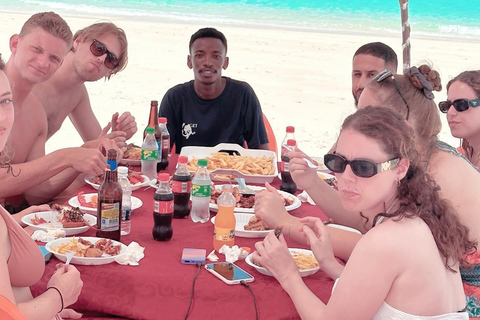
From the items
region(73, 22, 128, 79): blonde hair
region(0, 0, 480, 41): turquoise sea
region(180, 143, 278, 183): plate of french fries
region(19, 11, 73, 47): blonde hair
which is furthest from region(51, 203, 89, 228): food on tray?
region(0, 0, 480, 41): turquoise sea

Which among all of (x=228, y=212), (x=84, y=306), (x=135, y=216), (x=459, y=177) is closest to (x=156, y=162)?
(x=135, y=216)

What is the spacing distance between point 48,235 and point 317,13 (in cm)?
2433

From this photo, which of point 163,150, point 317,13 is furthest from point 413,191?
→ point 317,13

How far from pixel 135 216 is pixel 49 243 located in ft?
1.82

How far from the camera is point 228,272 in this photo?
2158 millimetres

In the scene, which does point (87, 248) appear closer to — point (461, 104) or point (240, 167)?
point (240, 167)

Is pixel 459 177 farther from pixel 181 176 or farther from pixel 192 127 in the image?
pixel 192 127

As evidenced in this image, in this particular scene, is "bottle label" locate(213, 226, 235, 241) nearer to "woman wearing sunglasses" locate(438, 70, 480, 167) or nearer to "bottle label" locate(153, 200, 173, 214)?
"bottle label" locate(153, 200, 173, 214)

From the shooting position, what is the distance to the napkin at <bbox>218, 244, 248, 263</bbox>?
228 cm

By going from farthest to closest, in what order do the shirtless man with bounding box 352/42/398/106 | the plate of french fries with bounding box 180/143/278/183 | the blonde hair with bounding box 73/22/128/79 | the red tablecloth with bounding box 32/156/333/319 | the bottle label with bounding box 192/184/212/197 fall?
the shirtless man with bounding box 352/42/398/106
the blonde hair with bounding box 73/22/128/79
the plate of french fries with bounding box 180/143/278/183
the bottle label with bounding box 192/184/212/197
the red tablecloth with bounding box 32/156/333/319

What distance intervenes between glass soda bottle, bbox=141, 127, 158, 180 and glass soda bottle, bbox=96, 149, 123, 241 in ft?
A: 2.94

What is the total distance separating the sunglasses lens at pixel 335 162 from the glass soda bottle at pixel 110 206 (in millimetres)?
832

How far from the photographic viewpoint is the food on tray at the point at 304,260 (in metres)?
2.24

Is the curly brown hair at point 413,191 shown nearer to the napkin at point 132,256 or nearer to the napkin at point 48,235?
the napkin at point 132,256
